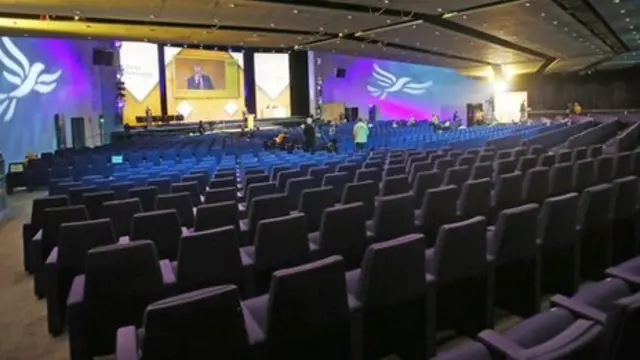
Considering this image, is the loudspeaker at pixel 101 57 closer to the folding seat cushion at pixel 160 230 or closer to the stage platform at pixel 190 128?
the stage platform at pixel 190 128

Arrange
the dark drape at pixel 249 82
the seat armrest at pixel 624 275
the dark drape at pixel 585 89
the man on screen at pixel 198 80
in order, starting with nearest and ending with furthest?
the seat armrest at pixel 624 275, the man on screen at pixel 198 80, the dark drape at pixel 249 82, the dark drape at pixel 585 89

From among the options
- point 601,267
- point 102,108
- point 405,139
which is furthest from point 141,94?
point 601,267

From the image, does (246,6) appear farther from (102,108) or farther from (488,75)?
(488,75)

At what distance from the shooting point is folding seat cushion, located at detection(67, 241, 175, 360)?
9.32ft

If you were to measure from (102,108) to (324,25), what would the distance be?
11.1 m

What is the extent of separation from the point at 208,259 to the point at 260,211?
1.52m

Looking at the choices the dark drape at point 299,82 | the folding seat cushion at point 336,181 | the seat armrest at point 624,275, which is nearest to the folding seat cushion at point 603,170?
the folding seat cushion at point 336,181

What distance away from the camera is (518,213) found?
→ 342 centimetres

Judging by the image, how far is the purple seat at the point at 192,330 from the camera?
2031mm

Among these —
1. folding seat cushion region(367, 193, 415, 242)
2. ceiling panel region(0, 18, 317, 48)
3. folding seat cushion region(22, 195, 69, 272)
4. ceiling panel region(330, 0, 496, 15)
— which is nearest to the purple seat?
folding seat cushion region(367, 193, 415, 242)

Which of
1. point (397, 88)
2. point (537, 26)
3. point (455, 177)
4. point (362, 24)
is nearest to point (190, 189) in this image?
point (455, 177)

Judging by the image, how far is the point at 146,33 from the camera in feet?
57.3

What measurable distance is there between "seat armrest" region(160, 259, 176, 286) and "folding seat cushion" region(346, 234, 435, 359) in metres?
1.23

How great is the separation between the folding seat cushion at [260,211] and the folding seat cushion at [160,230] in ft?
2.21
